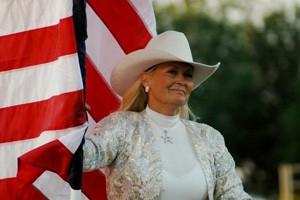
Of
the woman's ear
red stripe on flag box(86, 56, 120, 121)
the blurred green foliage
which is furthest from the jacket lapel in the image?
the blurred green foliage

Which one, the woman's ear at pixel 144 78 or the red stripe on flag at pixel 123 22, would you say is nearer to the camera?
the woman's ear at pixel 144 78

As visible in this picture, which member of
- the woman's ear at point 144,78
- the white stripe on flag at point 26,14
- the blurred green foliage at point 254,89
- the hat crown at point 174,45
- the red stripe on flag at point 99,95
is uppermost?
the white stripe on flag at point 26,14

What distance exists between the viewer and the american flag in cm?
411

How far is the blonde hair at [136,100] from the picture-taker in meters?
4.68

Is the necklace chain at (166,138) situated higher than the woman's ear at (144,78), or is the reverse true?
the woman's ear at (144,78)

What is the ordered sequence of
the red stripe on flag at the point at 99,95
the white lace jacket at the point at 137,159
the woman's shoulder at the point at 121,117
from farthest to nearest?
the red stripe on flag at the point at 99,95
the woman's shoulder at the point at 121,117
the white lace jacket at the point at 137,159

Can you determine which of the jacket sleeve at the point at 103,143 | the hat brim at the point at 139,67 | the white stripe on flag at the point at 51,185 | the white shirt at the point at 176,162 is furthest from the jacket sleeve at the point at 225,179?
the white stripe on flag at the point at 51,185

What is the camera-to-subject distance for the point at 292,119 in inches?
1166

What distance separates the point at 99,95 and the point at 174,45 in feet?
3.05

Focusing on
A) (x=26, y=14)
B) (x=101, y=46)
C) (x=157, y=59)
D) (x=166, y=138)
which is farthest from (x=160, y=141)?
(x=101, y=46)

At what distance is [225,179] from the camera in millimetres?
4605

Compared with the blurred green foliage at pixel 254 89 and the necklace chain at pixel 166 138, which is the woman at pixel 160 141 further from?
the blurred green foliage at pixel 254 89

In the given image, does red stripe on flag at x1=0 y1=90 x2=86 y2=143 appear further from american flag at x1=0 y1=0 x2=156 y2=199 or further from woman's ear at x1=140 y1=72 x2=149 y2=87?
woman's ear at x1=140 y1=72 x2=149 y2=87

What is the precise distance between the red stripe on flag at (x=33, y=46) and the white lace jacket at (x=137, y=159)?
39cm
